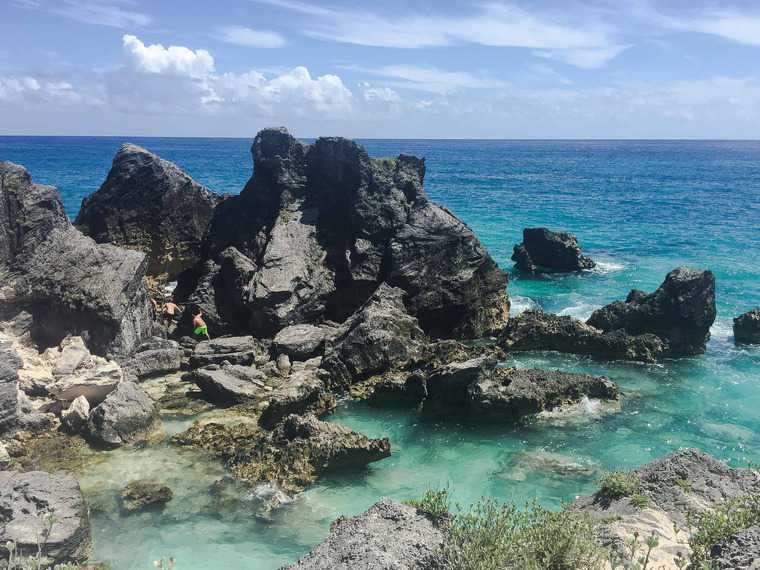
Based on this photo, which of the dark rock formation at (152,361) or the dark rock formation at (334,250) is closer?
the dark rock formation at (152,361)

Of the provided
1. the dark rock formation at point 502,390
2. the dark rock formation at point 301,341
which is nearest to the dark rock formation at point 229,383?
the dark rock formation at point 301,341

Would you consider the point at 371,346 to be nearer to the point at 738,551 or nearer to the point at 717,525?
the point at 717,525

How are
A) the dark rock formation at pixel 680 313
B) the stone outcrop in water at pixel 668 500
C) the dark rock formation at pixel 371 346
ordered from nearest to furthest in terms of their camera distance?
the stone outcrop in water at pixel 668 500 < the dark rock formation at pixel 371 346 < the dark rock formation at pixel 680 313

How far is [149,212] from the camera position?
37906mm

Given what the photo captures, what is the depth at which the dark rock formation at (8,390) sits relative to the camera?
1812 centimetres

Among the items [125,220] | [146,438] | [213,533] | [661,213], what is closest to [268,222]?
[125,220]

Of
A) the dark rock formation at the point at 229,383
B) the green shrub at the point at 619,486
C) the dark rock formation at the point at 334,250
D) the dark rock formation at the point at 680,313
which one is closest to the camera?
the green shrub at the point at 619,486

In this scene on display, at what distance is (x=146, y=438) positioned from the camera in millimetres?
19234

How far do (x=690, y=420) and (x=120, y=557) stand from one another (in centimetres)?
1883

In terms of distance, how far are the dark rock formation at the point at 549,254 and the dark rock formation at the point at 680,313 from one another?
51.1 feet

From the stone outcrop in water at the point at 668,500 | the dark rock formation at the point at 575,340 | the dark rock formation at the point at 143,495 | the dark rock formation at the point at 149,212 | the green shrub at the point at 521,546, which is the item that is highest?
the dark rock formation at the point at 149,212

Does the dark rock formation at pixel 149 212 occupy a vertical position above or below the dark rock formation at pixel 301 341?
above

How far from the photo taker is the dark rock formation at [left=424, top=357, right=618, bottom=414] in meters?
21.6

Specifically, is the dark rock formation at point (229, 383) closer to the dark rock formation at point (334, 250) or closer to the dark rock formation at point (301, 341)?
the dark rock formation at point (301, 341)
